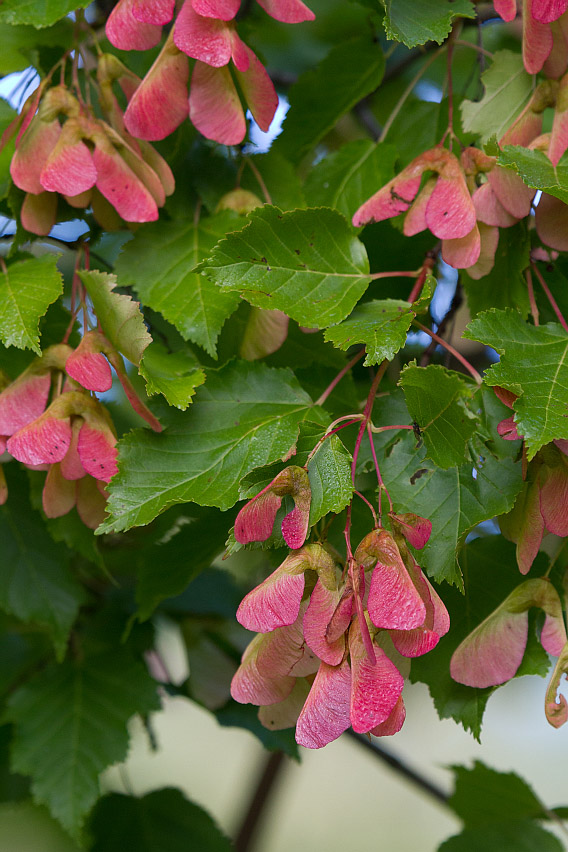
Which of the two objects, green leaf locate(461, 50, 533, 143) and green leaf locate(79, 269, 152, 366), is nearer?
green leaf locate(79, 269, 152, 366)

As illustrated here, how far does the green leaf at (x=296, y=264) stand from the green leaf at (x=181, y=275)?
0.14 ft

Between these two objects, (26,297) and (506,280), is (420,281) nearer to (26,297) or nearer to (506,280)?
(506,280)

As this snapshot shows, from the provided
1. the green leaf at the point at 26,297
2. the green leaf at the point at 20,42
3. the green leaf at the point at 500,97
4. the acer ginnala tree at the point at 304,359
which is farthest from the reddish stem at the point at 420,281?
the green leaf at the point at 20,42

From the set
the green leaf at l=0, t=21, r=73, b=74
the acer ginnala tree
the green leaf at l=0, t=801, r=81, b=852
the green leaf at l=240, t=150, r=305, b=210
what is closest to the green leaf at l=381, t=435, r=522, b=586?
the acer ginnala tree

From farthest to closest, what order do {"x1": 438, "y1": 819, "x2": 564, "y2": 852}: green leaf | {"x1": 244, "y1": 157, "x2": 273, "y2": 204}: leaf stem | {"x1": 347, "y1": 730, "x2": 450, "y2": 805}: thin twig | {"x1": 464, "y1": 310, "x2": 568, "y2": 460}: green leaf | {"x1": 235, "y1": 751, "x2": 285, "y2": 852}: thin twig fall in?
{"x1": 235, "y1": 751, "x2": 285, "y2": 852}: thin twig
{"x1": 347, "y1": 730, "x2": 450, "y2": 805}: thin twig
{"x1": 438, "y1": 819, "x2": 564, "y2": 852}: green leaf
{"x1": 244, "y1": 157, "x2": 273, "y2": 204}: leaf stem
{"x1": 464, "y1": 310, "x2": 568, "y2": 460}: green leaf

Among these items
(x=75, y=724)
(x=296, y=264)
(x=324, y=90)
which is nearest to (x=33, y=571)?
(x=75, y=724)

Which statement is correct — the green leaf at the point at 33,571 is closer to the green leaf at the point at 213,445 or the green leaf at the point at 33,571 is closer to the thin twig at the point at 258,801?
the green leaf at the point at 213,445

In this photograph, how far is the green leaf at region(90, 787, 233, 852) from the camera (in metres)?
0.87

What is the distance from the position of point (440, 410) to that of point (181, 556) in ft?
0.78

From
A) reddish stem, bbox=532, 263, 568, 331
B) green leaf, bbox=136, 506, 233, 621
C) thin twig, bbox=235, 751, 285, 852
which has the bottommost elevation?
thin twig, bbox=235, 751, 285, 852

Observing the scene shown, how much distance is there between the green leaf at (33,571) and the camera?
696 millimetres

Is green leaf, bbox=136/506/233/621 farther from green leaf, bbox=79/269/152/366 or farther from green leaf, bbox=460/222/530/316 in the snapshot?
green leaf, bbox=460/222/530/316

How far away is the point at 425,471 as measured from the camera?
1.56ft

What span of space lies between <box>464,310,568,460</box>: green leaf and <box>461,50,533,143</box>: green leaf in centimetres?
18
